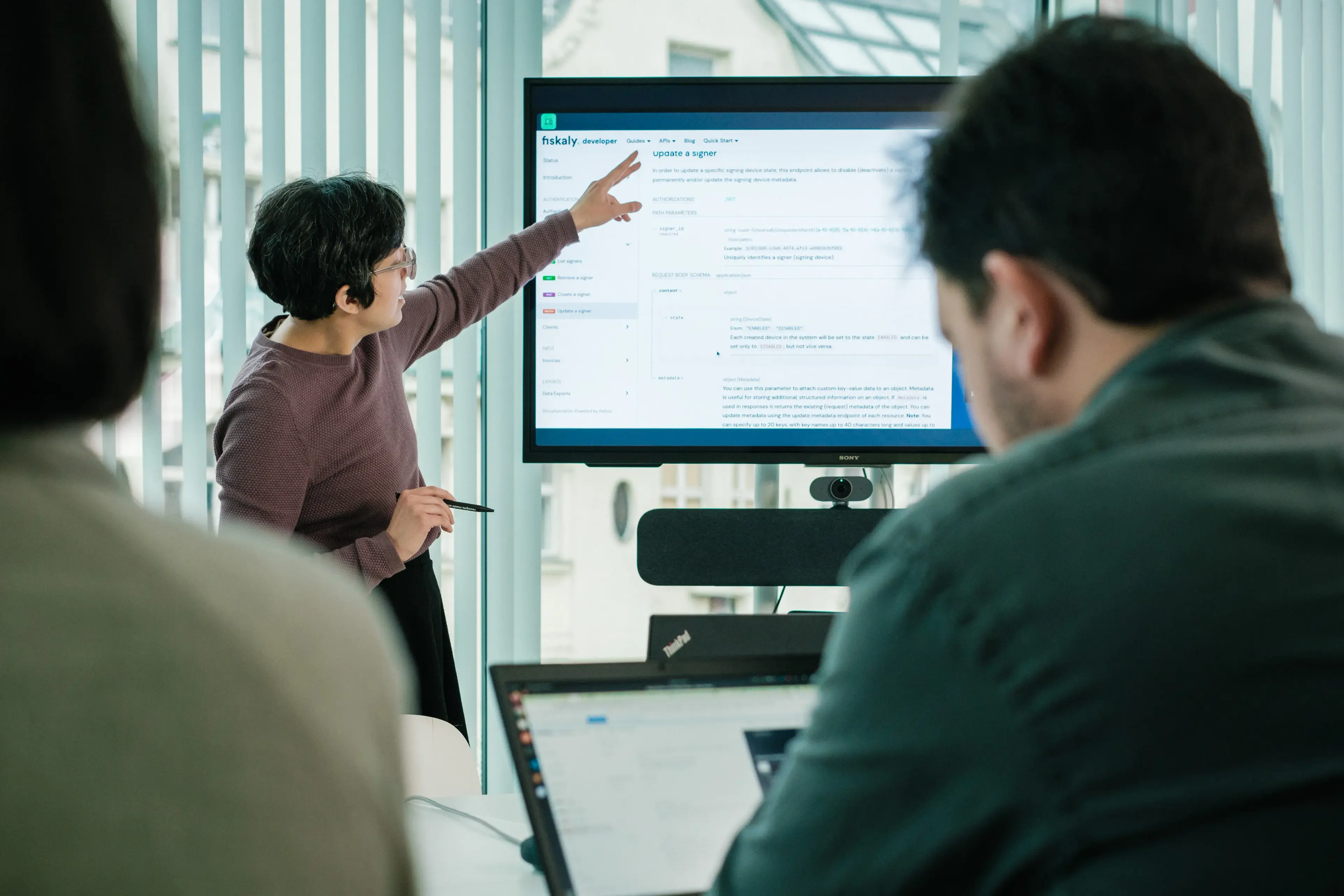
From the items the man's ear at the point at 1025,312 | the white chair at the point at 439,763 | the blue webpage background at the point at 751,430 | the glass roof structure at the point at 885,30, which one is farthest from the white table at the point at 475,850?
the glass roof structure at the point at 885,30

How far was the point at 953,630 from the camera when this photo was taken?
0.56 metres

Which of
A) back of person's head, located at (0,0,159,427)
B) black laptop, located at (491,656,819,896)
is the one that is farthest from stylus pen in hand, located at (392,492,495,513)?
back of person's head, located at (0,0,159,427)

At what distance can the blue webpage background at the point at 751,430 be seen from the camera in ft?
5.88

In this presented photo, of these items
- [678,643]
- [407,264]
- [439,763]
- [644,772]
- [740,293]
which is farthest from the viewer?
[407,264]

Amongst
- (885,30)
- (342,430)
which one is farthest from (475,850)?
(885,30)

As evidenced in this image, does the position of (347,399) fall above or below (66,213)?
below

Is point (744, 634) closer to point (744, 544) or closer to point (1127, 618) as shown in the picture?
point (744, 544)

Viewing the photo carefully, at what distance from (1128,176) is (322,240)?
145cm

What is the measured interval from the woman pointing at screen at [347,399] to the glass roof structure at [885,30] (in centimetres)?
80

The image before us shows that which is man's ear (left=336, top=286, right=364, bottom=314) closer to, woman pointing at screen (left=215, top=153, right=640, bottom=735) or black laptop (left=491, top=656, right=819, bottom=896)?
woman pointing at screen (left=215, top=153, right=640, bottom=735)

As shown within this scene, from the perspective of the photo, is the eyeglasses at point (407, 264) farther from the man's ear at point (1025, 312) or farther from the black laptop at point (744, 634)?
the man's ear at point (1025, 312)

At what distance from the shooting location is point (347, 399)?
1.83m

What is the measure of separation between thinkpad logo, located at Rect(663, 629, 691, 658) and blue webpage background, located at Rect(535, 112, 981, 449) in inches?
24.4

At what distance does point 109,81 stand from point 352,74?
190 centimetres
